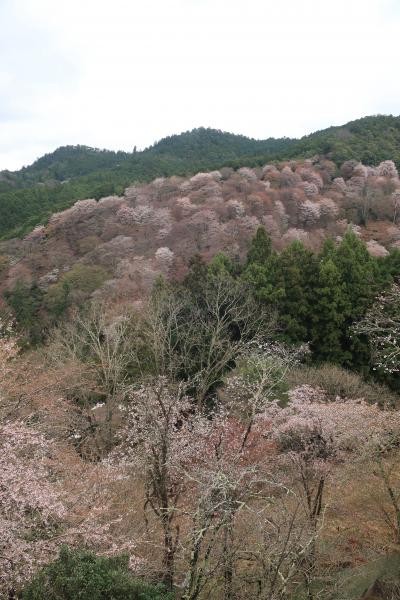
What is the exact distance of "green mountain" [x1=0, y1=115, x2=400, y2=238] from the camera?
51.9 m

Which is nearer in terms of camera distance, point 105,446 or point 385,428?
point 385,428

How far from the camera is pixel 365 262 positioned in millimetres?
25203

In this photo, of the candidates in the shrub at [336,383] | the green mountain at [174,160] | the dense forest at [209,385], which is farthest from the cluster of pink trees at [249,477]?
the green mountain at [174,160]

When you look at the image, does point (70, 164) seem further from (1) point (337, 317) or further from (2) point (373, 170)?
(1) point (337, 317)

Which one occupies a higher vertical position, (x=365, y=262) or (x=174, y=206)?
(x=174, y=206)

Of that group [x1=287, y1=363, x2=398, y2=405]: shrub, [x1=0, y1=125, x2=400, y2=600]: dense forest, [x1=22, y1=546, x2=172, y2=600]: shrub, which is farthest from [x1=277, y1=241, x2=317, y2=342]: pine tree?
[x1=22, y1=546, x2=172, y2=600]: shrub

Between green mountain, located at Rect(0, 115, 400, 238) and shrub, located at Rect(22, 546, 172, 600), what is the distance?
1747 inches

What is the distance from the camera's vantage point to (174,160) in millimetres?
75375

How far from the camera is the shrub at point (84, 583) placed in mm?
5949

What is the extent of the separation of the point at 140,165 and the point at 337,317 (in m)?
54.9

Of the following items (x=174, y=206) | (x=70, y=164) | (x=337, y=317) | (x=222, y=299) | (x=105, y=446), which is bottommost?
(x=105, y=446)

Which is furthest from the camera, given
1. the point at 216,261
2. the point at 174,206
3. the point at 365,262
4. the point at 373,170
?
the point at 373,170

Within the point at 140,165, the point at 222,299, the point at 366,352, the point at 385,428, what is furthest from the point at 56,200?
the point at 385,428

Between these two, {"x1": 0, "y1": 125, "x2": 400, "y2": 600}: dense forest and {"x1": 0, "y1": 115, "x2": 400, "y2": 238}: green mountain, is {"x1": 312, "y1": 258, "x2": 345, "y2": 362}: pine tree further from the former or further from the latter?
{"x1": 0, "y1": 115, "x2": 400, "y2": 238}: green mountain
